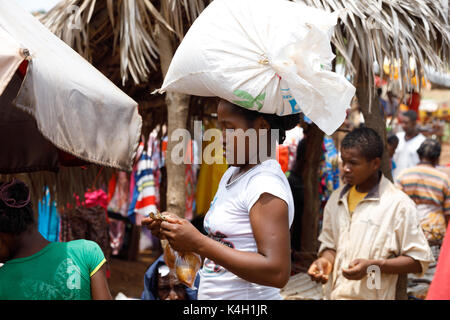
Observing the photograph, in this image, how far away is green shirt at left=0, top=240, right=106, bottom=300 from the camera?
81.2 inches

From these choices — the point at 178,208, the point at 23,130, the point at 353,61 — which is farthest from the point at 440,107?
the point at 23,130

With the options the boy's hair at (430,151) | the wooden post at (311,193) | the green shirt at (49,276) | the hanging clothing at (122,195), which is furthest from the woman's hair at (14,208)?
the hanging clothing at (122,195)

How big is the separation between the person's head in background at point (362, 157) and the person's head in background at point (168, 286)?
1397 mm

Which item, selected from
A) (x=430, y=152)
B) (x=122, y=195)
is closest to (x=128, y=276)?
(x=122, y=195)

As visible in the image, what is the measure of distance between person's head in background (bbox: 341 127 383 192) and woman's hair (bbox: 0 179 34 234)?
87.7 inches

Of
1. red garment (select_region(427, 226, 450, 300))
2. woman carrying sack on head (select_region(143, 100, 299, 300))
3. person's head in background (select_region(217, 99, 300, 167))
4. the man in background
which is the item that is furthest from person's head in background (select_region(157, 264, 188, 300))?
the man in background

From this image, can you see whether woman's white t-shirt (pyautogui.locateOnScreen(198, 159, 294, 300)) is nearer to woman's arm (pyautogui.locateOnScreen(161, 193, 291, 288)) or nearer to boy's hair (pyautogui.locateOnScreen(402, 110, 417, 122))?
woman's arm (pyautogui.locateOnScreen(161, 193, 291, 288))

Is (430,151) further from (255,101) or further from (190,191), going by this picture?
(255,101)

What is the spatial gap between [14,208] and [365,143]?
237 centimetres

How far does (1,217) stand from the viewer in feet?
6.86

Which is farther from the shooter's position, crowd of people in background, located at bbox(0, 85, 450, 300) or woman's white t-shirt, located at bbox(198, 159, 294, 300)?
crowd of people in background, located at bbox(0, 85, 450, 300)

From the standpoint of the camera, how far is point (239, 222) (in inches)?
77.2

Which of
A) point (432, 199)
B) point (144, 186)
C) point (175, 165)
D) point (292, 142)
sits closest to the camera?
point (175, 165)
